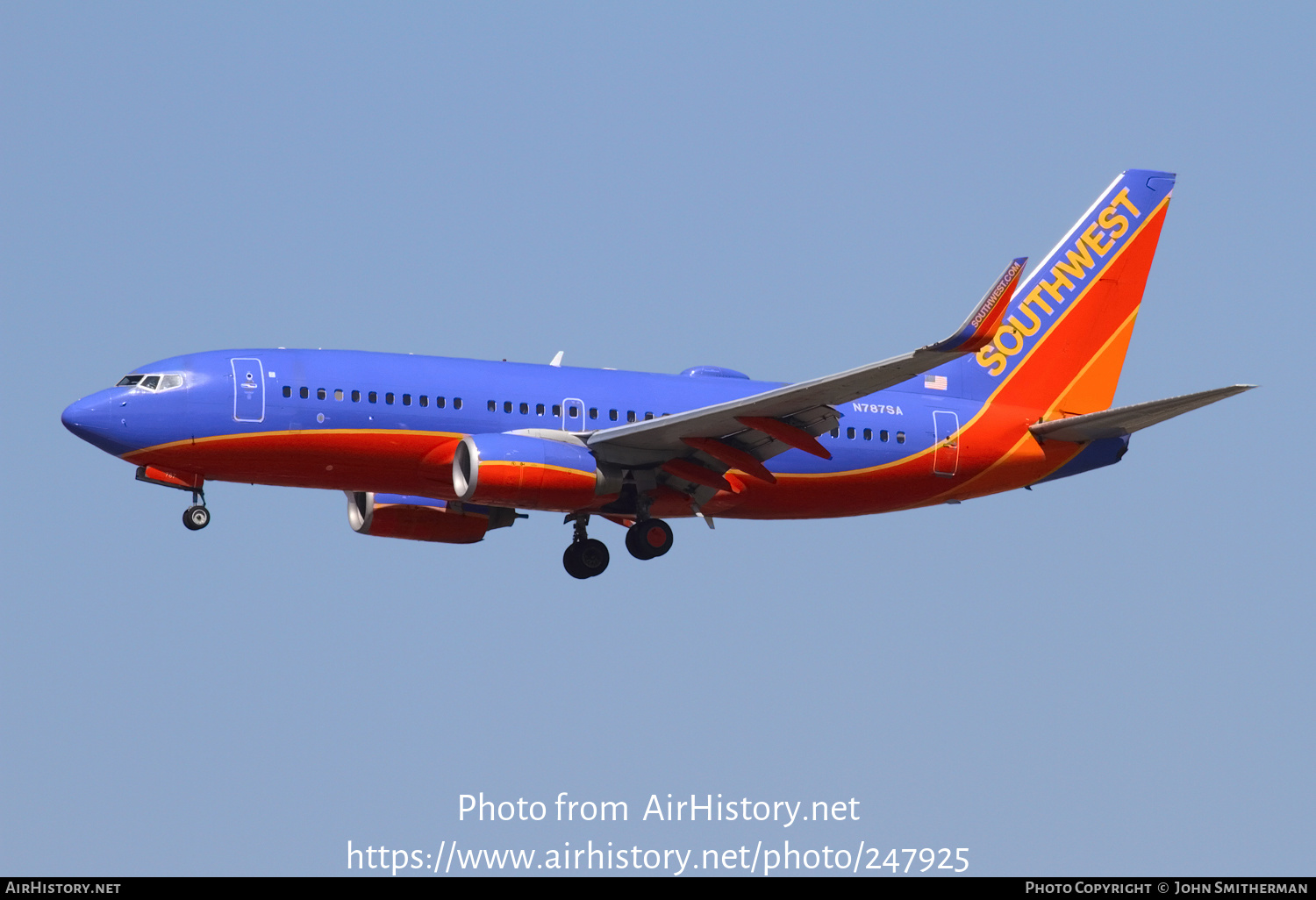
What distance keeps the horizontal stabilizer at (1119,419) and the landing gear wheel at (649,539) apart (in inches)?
388

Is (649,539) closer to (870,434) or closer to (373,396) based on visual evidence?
(870,434)

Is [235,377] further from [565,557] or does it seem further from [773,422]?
[773,422]

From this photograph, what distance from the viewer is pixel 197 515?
41000 mm

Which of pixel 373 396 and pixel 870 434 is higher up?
pixel 870 434

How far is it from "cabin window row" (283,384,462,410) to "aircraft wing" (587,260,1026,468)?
3.38 m

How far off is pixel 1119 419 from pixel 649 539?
11536mm

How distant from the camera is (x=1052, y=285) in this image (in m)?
48.2

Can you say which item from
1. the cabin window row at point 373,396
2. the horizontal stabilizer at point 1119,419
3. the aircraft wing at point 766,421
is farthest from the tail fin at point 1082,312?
the cabin window row at point 373,396

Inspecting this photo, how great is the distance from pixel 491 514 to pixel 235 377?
28.7ft

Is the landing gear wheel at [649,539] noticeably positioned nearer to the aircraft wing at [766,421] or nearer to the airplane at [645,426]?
the airplane at [645,426]

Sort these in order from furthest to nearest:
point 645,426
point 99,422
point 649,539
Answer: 1. point 649,539
2. point 645,426
3. point 99,422

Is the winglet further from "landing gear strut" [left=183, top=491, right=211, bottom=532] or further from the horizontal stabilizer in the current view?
"landing gear strut" [left=183, top=491, right=211, bottom=532]

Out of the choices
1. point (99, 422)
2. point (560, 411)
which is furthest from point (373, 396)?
point (99, 422)
